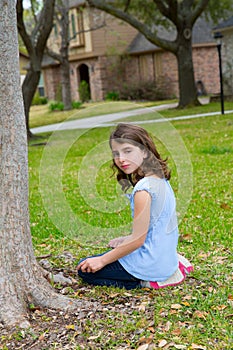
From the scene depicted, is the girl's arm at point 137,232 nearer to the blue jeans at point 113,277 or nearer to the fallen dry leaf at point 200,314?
the blue jeans at point 113,277

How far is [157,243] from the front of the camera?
3.67 meters

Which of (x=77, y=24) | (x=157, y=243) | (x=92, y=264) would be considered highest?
(x=77, y=24)

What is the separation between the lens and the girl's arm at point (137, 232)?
11.6 feet

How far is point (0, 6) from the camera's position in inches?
129

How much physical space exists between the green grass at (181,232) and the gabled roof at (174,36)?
1953cm

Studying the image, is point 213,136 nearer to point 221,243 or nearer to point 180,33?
point 221,243

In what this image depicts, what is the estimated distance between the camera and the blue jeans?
3764 millimetres

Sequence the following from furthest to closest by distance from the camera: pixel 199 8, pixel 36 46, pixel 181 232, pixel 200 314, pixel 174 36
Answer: pixel 174 36, pixel 199 8, pixel 36 46, pixel 181 232, pixel 200 314

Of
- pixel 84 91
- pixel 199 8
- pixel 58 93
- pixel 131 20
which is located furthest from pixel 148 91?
pixel 131 20

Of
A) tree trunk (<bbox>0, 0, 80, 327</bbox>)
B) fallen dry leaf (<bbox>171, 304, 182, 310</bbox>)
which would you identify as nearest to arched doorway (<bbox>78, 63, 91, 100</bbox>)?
tree trunk (<bbox>0, 0, 80, 327</bbox>)

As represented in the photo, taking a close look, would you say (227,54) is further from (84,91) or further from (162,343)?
(162,343)

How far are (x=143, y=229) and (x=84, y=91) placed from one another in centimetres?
3005

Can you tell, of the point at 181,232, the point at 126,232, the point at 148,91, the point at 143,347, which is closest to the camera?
the point at 143,347

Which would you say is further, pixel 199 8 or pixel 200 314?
pixel 199 8
